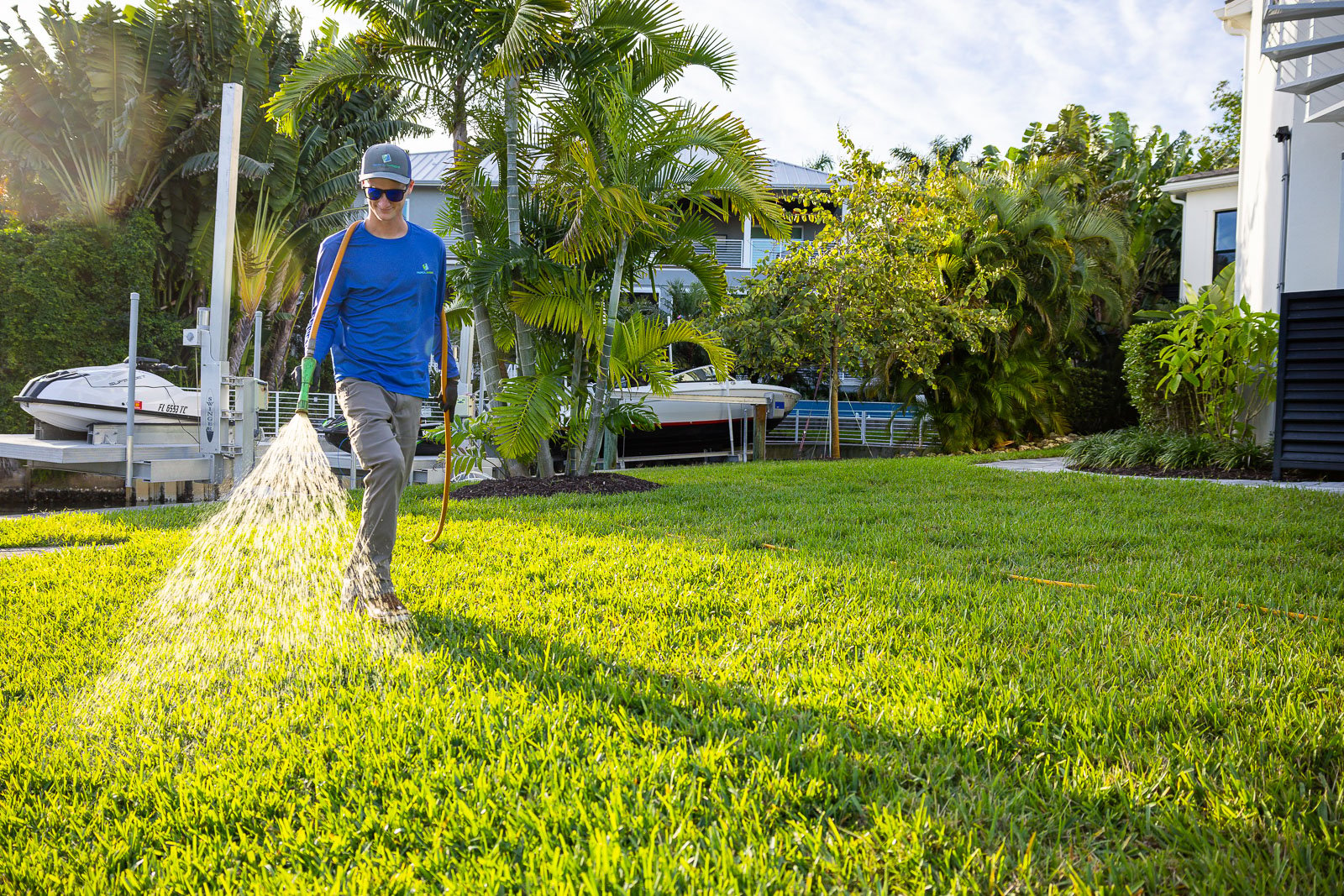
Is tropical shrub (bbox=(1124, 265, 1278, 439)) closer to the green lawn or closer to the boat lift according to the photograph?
the green lawn

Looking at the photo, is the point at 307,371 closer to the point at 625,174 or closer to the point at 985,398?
the point at 625,174

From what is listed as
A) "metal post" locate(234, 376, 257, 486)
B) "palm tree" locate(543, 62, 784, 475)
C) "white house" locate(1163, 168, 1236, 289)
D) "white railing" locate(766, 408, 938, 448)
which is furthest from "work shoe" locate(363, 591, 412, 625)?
"white house" locate(1163, 168, 1236, 289)

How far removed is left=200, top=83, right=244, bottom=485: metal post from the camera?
36.9 feet

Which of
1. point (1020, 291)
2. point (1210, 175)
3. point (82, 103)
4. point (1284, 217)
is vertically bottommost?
point (1284, 217)

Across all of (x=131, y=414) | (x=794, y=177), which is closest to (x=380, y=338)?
(x=131, y=414)

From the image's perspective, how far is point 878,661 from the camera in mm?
3025

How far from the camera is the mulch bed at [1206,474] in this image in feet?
30.8

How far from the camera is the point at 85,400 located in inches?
511

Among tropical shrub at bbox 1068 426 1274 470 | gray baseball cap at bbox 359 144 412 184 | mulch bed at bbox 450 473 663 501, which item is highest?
gray baseball cap at bbox 359 144 412 184

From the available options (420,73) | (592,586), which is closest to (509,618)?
(592,586)

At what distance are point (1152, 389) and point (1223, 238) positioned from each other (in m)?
7.07

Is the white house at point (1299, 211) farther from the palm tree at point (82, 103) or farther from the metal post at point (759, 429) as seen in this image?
the palm tree at point (82, 103)

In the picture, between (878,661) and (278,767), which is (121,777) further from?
(878,661)

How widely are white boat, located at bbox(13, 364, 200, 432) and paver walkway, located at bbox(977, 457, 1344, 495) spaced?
12461 millimetres
